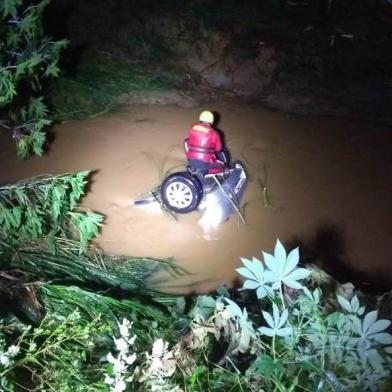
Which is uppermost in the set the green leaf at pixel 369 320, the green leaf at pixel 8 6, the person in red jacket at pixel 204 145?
the green leaf at pixel 8 6

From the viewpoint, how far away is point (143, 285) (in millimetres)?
5031

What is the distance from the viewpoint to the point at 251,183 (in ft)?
22.4

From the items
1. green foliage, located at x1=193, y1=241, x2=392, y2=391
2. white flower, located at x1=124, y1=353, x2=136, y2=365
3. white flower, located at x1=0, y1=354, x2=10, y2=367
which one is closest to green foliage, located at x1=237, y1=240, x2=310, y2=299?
green foliage, located at x1=193, y1=241, x2=392, y2=391

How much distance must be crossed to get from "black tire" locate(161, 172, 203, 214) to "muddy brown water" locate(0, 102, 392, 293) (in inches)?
11.6

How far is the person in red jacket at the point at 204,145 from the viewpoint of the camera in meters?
5.80

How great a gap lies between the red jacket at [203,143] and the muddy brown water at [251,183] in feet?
2.80

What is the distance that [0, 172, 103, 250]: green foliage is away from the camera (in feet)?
16.0

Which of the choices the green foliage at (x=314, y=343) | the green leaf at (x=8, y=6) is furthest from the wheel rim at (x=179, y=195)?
the green foliage at (x=314, y=343)

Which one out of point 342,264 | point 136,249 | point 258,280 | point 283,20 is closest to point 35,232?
point 136,249

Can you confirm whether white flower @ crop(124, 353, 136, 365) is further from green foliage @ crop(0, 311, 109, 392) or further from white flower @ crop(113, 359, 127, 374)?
green foliage @ crop(0, 311, 109, 392)

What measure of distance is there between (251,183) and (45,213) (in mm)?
3133

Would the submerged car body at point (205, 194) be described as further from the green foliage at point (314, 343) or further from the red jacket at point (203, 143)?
the green foliage at point (314, 343)

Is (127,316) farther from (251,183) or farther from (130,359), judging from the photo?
(251,183)

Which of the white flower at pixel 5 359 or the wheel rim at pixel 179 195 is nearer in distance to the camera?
the white flower at pixel 5 359
